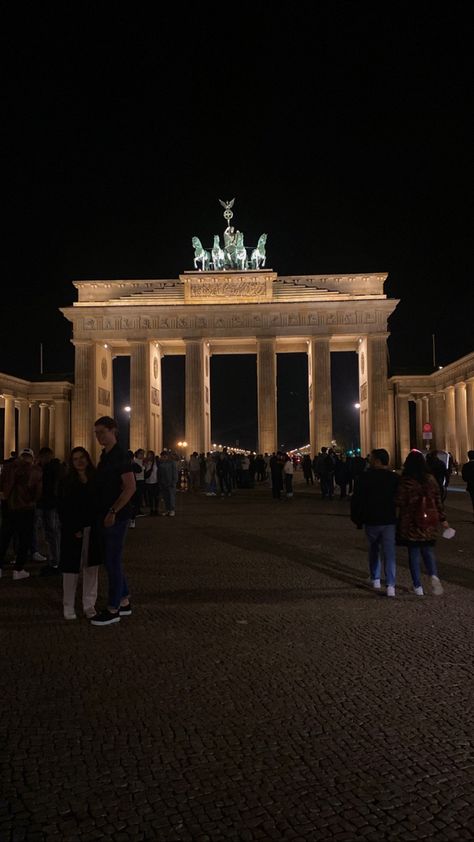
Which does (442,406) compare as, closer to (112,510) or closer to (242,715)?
(112,510)

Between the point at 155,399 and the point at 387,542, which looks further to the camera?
the point at 155,399

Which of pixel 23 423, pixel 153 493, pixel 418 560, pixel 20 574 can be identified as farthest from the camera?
pixel 23 423

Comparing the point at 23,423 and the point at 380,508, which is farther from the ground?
the point at 23,423

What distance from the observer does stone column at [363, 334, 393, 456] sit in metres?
52.5

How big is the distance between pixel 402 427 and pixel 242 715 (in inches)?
2245

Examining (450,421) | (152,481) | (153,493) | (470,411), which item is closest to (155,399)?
(450,421)

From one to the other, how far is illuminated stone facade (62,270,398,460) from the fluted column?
3.1 inches

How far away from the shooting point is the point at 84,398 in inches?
2089

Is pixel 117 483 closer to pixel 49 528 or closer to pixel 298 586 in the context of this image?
pixel 298 586

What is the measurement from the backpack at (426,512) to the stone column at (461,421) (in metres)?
41.8

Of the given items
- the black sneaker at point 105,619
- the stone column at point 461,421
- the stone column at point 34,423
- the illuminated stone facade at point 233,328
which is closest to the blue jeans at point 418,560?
the black sneaker at point 105,619

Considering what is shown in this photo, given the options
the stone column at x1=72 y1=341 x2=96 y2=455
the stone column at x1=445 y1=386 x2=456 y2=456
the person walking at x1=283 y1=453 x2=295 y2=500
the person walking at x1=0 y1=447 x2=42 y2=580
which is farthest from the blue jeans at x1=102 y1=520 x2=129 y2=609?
the stone column at x1=445 y1=386 x2=456 y2=456

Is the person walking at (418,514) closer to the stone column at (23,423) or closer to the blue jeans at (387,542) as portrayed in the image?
the blue jeans at (387,542)

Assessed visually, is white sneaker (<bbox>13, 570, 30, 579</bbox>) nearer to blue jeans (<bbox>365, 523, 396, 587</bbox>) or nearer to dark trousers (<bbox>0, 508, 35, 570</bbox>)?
dark trousers (<bbox>0, 508, 35, 570</bbox>)
